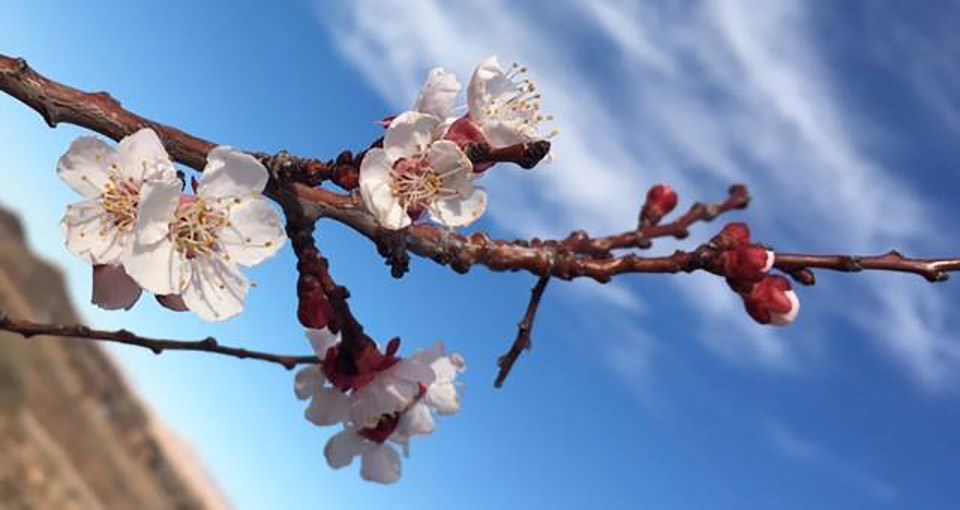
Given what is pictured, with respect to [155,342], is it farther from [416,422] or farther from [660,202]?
[660,202]

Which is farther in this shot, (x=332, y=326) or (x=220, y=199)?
(x=332, y=326)

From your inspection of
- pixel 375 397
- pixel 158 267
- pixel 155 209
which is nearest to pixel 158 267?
pixel 158 267

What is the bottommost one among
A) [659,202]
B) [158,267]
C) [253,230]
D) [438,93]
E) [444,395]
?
[158,267]

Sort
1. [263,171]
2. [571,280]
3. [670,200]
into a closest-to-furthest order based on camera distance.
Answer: [263,171] < [571,280] < [670,200]

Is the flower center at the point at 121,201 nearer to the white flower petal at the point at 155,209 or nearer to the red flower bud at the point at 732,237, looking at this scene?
the white flower petal at the point at 155,209

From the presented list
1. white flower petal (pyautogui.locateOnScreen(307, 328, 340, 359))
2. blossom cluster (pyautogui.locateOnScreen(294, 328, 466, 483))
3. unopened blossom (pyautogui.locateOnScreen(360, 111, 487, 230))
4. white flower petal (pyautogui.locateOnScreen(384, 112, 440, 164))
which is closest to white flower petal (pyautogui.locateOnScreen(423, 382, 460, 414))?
blossom cluster (pyautogui.locateOnScreen(294, 328, 466, 483))

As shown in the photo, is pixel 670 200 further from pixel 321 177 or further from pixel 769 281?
pixel 321 177

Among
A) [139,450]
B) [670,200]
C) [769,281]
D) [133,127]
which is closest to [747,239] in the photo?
[769,281]

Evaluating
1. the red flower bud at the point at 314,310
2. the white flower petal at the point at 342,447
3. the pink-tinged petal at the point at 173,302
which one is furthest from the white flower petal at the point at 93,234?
the white flower petal at the point at 342,447
